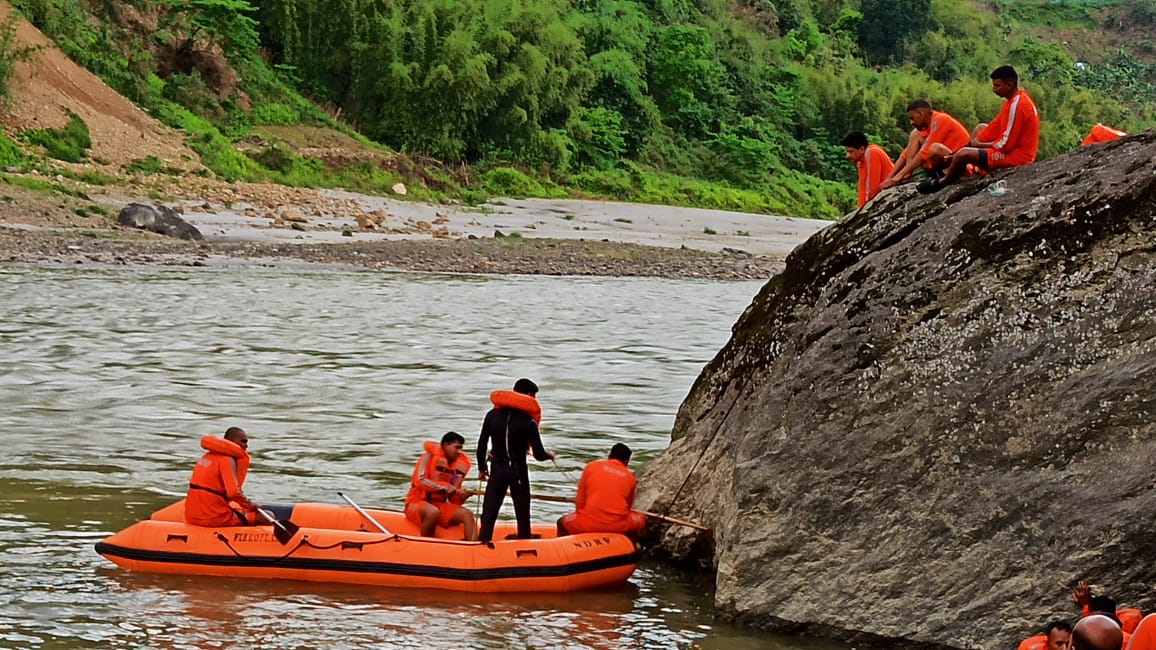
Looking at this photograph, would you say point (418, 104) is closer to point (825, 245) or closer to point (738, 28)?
point (738, 28)

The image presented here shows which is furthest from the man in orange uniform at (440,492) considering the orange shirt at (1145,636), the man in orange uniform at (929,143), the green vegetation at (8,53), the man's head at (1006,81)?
the green vegetation at (8,53)

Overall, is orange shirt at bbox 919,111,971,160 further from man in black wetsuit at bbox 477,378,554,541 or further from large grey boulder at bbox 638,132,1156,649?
man in black wetsuit at bbox 477,378,554,541

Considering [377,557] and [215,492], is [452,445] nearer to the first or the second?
[377,557]

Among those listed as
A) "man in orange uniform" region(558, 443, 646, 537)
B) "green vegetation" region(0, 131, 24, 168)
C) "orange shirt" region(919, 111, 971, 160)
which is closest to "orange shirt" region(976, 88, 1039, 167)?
"orange shirt" region(919, 111, 971, 160)

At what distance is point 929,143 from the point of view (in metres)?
11.3

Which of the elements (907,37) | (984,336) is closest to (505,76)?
(907,37)

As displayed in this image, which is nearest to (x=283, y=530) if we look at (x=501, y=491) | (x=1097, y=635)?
(x=501, y=491)

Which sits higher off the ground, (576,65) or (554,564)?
(576,65)

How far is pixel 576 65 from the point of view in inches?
2176

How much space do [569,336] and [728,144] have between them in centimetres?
3488

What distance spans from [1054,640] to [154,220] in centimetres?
2887

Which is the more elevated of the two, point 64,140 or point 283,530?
point 64,140

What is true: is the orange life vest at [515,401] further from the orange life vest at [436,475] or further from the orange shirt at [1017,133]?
the orange shirt at [1017,133]

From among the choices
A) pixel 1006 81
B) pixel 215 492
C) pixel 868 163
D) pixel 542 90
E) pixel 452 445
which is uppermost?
pixel 542 90
